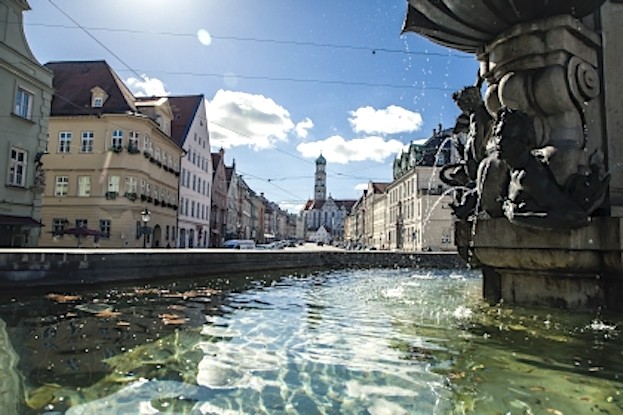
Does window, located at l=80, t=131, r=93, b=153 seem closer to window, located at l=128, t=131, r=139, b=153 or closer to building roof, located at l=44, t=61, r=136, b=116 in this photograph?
building roof, located at l=44, t=61, r=136, b=116

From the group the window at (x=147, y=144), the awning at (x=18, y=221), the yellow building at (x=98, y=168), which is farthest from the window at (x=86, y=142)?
the awning at (x=18, y=221)

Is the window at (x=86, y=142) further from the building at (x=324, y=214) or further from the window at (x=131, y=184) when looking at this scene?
the building at (x=324, y=214)

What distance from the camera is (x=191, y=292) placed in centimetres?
826

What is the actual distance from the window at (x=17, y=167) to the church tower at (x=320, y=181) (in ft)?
533

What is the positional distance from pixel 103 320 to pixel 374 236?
93644mm

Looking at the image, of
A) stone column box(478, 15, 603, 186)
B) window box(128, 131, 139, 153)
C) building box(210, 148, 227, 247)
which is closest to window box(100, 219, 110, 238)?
window box(128, 131, 139, 153)

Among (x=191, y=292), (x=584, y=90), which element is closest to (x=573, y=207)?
(x=584, y=90)

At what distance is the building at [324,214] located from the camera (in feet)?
557

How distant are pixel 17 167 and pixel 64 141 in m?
13.8

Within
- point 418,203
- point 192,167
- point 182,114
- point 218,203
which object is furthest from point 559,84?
point 218,203

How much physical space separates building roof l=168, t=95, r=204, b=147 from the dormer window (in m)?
10.2

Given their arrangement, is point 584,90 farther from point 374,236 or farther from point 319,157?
point 319,157

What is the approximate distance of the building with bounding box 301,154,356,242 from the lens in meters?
170

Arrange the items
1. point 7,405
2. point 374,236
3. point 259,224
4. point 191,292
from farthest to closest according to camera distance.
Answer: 1. point 259,224
2. point 374,236
3. point 191,292
4. point 7,405
